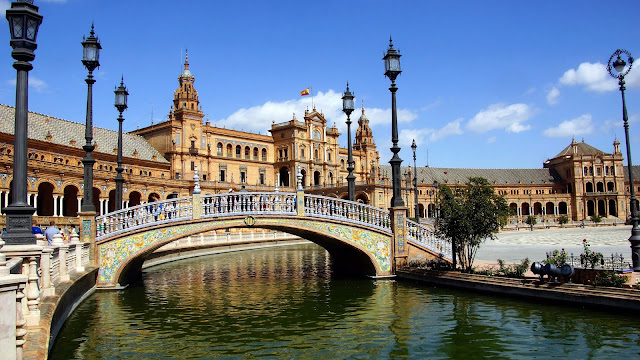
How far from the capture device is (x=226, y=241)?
3816 cm

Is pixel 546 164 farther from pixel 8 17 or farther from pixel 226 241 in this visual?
pixel 8 17

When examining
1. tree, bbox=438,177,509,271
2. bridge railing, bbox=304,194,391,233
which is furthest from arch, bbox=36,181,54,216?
tree, bbox=438,177,509,271

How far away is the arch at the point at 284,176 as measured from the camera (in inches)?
3091

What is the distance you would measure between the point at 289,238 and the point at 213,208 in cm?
3012

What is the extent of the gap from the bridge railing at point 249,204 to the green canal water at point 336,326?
2.76 m

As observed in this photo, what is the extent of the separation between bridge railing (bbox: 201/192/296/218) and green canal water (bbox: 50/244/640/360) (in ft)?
9.05

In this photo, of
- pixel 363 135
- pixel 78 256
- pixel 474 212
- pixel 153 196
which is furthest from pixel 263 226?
pixel 363 135

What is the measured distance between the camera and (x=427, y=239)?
Answer: 20750mm

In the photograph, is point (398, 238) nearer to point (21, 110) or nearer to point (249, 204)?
point (249, 204)

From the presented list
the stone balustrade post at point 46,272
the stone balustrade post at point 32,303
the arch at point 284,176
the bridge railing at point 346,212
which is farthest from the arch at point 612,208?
the stone balustrade post at point 32,303

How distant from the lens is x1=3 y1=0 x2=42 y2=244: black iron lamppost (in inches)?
361

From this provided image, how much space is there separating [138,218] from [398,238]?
936cm

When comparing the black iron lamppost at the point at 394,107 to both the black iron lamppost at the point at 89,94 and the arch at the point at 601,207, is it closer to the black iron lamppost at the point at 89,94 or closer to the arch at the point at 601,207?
the black iron lamppost at the point at 89,94

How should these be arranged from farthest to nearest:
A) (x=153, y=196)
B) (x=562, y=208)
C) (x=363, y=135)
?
1. (x=562, y=208)
2. (x=363, y=135)
3. (x=153, y=196)
